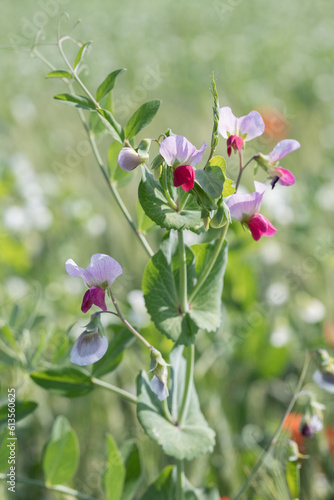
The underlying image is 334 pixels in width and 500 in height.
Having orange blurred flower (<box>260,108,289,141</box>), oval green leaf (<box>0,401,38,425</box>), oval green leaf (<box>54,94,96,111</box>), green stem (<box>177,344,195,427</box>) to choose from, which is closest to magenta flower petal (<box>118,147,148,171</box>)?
oval green leaf (<box>54,94,96,111</box>)

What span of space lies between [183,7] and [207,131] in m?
3.13

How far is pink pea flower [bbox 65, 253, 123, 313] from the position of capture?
1.71 ft

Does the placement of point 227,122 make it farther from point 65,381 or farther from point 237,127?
point 65,381

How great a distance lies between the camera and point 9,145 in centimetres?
222

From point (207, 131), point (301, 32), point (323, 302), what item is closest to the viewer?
point (323, 302)

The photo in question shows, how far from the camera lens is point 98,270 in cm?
53

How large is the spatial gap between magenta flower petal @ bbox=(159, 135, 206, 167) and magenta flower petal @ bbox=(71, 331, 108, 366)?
0.58 feet

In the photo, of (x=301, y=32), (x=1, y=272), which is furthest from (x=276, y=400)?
(x=301, y=32)

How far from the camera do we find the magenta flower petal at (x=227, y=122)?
1.83ft

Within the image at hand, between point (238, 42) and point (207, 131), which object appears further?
point (238, 42)

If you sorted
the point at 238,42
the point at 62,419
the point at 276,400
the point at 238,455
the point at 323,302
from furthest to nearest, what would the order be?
the point at 238,42 < the point at 323,302 < the point at 276,400 < the point at 238,455 < the point at 62,419

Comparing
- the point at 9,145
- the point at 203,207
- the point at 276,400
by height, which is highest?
the point at 203,207

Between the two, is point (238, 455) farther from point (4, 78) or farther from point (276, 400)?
point (4, 78)

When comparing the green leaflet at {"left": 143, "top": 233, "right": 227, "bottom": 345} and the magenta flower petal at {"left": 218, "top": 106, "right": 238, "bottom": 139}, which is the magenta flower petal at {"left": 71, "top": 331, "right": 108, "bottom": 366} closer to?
the green leaflet at {"left": 143, "top": 233, "right": 227, "bottom": 345}
